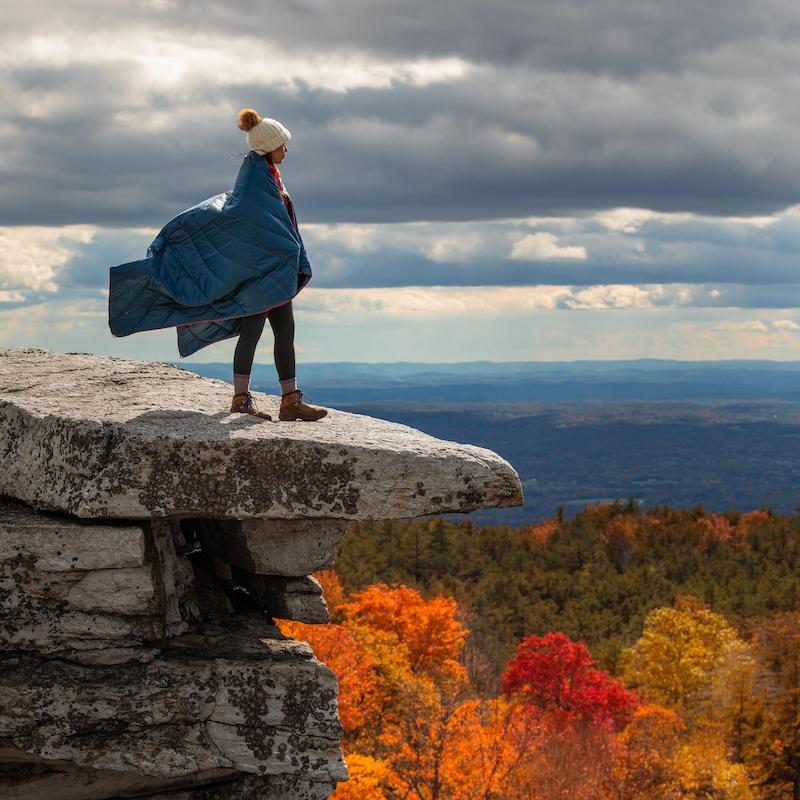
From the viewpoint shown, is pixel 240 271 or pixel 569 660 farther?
pixel 569 660

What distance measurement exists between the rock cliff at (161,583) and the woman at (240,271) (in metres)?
1.10

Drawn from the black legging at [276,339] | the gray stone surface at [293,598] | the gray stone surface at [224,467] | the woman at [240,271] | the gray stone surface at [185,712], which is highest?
the woman at [240,271]

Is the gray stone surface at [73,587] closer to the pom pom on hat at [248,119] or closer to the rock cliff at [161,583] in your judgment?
the rock cliff at [161,583]

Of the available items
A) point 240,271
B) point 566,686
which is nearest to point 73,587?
point 240,271

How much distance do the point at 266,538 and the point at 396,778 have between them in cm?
2553

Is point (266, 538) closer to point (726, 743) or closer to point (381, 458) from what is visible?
point (381, 458)

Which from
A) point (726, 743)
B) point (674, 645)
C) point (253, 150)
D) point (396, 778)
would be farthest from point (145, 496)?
point (674, 645)

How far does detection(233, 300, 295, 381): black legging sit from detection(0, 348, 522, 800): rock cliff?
92cm

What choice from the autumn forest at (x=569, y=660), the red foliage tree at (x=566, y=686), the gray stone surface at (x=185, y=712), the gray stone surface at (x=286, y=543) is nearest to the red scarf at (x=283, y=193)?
the gray stone surface at (x=286, y=543)

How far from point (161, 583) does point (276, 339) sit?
2.82 metres

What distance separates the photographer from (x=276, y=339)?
36.0 ft

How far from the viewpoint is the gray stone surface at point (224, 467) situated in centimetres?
914

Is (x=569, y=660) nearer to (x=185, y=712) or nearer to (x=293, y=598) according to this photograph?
(x=293, y=598)

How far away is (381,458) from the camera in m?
9.45
